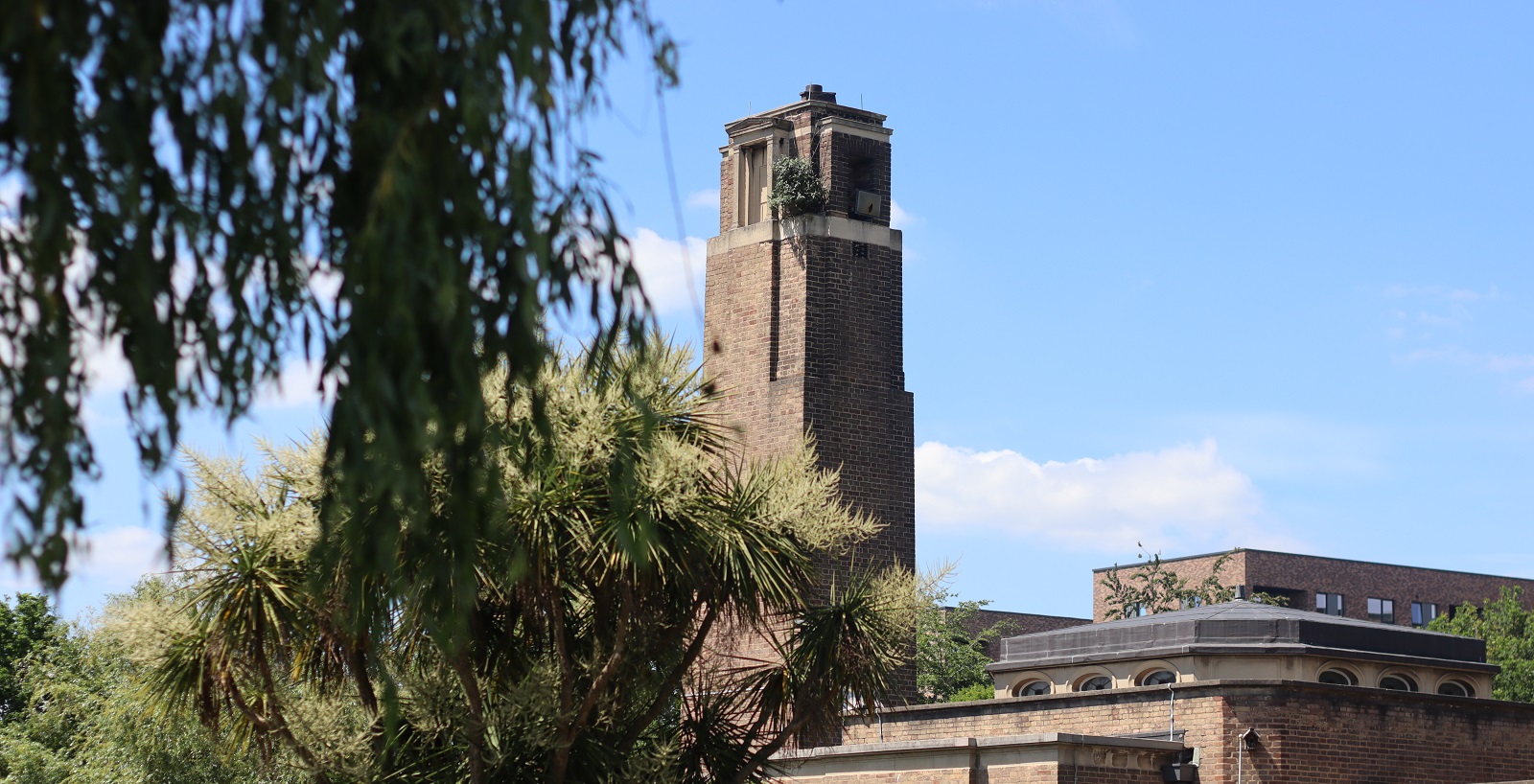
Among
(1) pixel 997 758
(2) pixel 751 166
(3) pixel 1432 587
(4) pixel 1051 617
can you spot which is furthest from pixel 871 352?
(3) pixel 1432 587

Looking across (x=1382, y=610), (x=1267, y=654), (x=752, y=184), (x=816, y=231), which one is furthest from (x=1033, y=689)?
(x=1382, y=610)

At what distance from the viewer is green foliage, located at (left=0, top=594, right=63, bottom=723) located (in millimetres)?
47969

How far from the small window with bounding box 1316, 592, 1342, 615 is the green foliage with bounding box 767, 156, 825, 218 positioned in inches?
1947

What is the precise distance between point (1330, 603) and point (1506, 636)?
11.4 meters

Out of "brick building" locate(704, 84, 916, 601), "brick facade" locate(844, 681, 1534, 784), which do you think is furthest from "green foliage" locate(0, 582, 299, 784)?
"brick building" locate(704, 84, 916, 601)

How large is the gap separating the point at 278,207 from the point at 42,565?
5.15 feet

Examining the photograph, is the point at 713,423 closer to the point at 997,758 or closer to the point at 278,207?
the point at 997,758

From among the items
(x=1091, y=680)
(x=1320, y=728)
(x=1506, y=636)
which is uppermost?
(x=1506, y=636)

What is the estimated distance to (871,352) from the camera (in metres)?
39.6

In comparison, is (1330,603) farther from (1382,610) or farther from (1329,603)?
(1382,610)

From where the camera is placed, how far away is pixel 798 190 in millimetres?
39625

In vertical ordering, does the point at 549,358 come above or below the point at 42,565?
above

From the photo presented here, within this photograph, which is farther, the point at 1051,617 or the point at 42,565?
the point at 1051,617

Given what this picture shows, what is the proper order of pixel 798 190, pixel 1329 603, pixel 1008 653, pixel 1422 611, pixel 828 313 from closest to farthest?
pixel 1008 653 < pixel 828 313 < pixel 798 190 < pixel 1329 603 < pixel 1422 611
